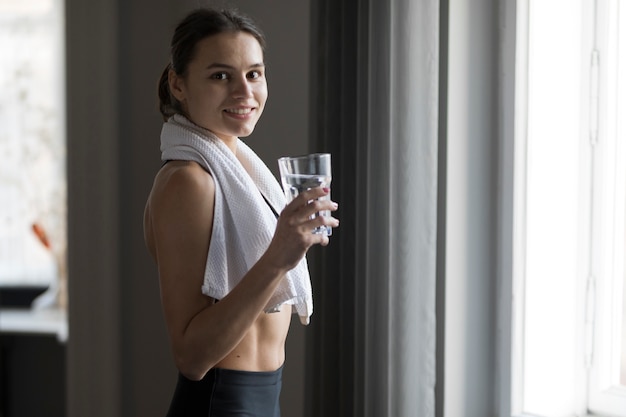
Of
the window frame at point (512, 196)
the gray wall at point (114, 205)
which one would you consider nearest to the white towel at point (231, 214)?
the window frame at point (512, 196)

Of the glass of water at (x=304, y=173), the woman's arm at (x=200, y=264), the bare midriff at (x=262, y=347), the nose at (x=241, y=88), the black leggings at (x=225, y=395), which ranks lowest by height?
the black leggings at (x=225, y=395)

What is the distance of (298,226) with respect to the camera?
4.11ft

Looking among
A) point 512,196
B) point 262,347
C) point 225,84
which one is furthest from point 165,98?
point 512,196

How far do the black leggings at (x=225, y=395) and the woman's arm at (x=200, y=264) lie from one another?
82mm

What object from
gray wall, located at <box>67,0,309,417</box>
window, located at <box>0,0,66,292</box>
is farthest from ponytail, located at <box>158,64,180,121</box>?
window, located at <box>0,0,66,292</box>

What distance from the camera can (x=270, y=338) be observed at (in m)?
1.53

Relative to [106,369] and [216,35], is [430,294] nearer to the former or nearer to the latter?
[216,35]

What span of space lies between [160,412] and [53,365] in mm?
1291

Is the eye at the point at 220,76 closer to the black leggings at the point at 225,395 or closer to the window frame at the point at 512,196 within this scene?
the black leggings at the point at 225,395

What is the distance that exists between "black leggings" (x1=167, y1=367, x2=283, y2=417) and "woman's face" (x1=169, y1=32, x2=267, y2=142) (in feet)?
1.44

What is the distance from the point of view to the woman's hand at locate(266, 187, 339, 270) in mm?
1252

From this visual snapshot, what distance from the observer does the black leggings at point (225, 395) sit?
1452 millimetres

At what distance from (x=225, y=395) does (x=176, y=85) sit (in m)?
0.57

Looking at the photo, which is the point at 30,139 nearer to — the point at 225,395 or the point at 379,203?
the point at 379,203
